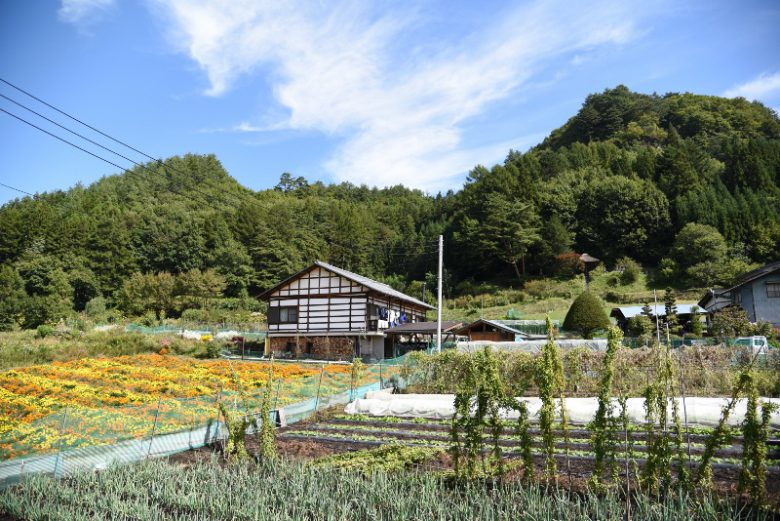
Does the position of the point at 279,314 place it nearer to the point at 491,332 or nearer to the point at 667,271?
the point at 491,332

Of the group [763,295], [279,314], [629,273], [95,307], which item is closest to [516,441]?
[763,295]

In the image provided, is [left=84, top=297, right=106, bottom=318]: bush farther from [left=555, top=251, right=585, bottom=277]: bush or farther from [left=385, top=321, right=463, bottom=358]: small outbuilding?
[left=555, top=251, right=585, bottom=277]: bush

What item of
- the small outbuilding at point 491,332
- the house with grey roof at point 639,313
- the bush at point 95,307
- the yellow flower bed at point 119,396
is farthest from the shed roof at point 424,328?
the bush at point 95,307

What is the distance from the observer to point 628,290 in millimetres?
47125

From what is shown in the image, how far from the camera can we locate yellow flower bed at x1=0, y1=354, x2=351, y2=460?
1031 centimetres

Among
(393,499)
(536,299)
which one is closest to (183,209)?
(536,299)

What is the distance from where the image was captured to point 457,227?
69.2m

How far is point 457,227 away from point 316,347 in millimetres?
40271

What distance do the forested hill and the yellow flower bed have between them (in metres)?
28.3

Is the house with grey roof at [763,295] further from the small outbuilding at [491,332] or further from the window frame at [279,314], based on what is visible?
the window frame at [279,314]

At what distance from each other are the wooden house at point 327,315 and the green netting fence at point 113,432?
1699cm

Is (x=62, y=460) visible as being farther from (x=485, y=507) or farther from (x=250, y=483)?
(x=485, y=507)

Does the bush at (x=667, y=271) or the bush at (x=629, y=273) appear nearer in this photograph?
the bush at (x=667, y=271)

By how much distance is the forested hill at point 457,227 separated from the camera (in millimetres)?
51844
